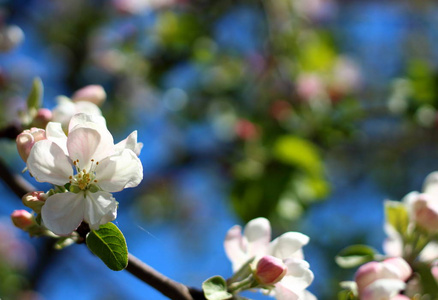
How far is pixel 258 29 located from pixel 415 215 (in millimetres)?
1752

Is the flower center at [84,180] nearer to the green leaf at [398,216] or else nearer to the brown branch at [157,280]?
the brown branch at [157,280]

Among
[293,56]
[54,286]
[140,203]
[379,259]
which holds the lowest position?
[379,259]

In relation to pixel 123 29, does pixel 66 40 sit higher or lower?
higher

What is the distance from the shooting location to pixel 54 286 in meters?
2.86

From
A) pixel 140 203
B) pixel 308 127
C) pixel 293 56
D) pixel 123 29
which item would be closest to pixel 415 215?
pixel 308 127

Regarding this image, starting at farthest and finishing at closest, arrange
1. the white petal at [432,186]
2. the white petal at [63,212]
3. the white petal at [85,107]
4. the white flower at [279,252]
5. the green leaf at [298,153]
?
the green leaf at [298,153]
the white petal at [432,186]
the white petal at [85,107]
the white flower at [279,252]
the white petal at [63,212]

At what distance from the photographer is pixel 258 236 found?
804mm

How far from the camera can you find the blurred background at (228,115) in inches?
73.7

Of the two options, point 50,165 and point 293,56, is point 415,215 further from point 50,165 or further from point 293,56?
point 293,56

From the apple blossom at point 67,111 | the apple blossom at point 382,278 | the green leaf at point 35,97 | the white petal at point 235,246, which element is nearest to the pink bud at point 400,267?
the apple blossom at point 382,278

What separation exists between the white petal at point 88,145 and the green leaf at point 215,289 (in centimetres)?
21

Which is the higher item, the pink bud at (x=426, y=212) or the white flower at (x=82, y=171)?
the pink bud at (x=426, y=212)

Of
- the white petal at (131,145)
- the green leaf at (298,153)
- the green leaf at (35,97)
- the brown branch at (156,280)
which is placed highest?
the green leaf at (298,153)

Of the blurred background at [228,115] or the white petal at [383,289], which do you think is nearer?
the white petal at [383,289]
